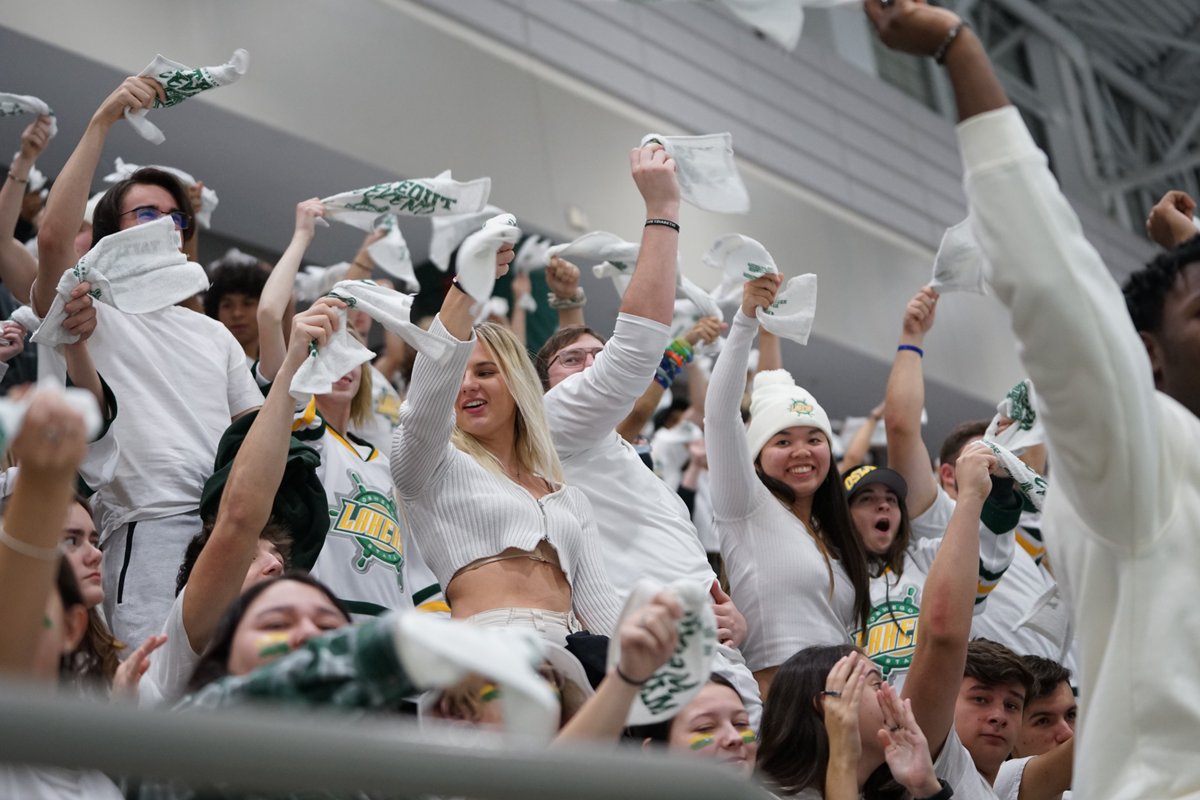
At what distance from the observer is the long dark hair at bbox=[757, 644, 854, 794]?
2643mm

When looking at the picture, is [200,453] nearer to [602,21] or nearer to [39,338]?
[39,338]

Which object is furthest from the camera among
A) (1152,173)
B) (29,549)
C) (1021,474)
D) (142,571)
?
(1152,173)

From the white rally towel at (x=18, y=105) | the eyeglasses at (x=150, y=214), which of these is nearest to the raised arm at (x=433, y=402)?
the eyeglasses at (x=150, y=214)

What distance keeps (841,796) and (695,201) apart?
1.36 m

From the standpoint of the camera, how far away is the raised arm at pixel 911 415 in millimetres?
3904

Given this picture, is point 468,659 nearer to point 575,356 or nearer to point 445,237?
point 575,356

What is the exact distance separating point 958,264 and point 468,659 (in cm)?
236

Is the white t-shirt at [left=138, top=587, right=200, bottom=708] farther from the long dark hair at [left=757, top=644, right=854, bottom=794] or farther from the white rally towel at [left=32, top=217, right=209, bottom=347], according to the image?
the long dark hair at [left=757, top=644, right=854, bottom=794]

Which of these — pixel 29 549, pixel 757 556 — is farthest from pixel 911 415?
pixel 29 549

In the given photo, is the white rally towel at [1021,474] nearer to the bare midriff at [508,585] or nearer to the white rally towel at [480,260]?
the bare midriff at [508,585]

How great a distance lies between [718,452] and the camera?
3.28 metres

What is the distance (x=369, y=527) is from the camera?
318cm

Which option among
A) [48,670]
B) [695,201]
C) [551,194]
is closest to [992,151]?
[48,670]

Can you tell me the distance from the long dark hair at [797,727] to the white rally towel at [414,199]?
1274 millimetres
